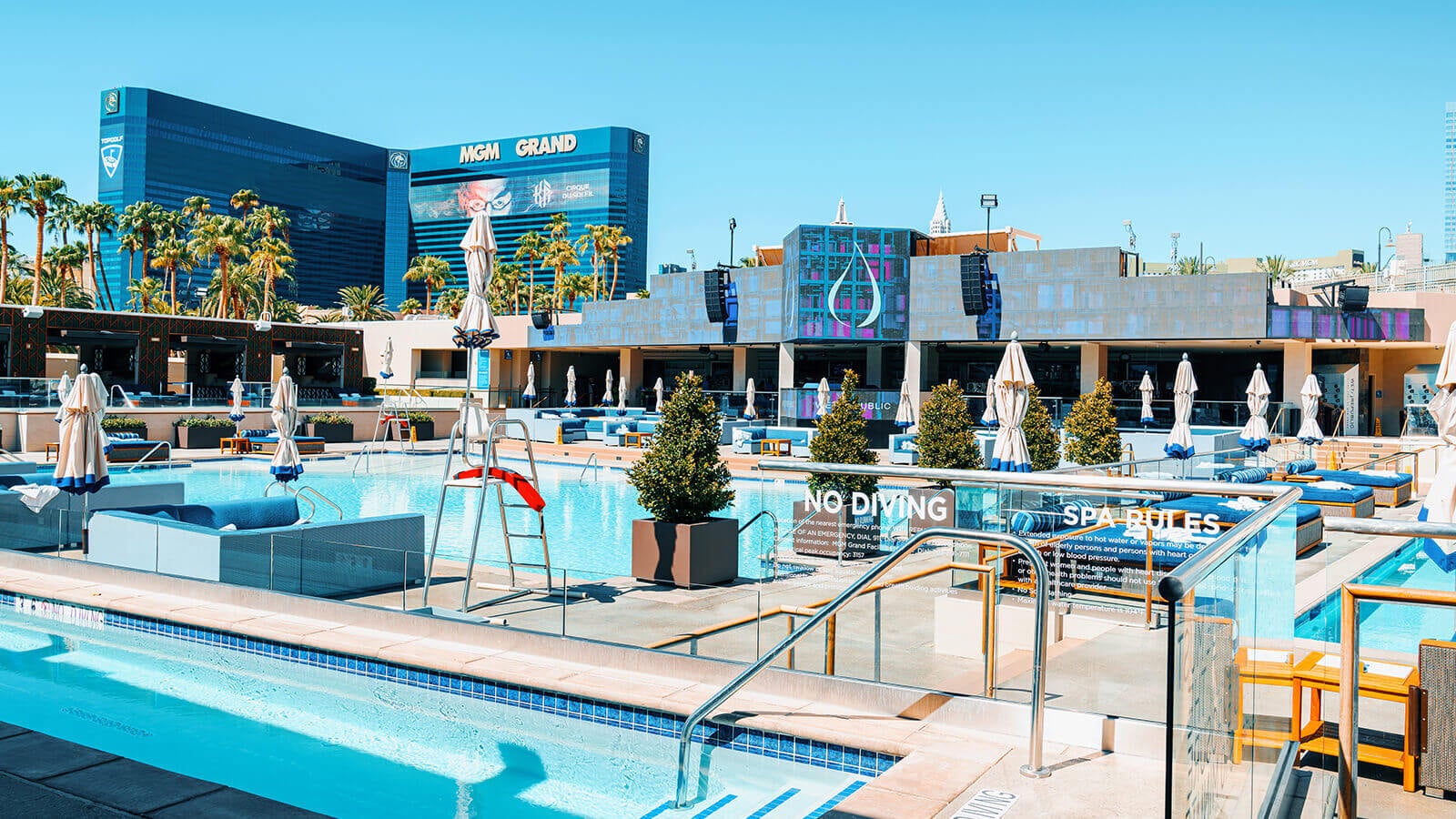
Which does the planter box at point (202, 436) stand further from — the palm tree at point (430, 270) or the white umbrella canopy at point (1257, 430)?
the palm tree at point (430, 270)

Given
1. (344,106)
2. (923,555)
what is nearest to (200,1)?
(923,555)

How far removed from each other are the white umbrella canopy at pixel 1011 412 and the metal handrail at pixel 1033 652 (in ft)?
26.2

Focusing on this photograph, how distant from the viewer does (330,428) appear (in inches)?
1362

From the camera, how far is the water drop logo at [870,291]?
36.3 metres

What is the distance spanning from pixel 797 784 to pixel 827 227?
31043 mm

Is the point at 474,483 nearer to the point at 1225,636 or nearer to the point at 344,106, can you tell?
the point at 1225,636

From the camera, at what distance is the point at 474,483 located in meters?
10.1

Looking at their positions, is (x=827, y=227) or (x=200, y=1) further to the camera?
(x=827, y=227)

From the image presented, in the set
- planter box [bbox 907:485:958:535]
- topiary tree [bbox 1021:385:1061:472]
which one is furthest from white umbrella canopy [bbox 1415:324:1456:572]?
topiary tree [bbox 1021:385:1061:472]

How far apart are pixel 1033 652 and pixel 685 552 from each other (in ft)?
17.4

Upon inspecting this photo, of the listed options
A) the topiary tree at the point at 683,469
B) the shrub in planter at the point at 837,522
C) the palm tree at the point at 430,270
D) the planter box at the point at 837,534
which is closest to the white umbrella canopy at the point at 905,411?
the topiary tree at the point at 683,469

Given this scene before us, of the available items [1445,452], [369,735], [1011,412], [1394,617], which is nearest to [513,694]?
[369,735]

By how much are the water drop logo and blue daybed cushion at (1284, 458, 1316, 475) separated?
1822 cm

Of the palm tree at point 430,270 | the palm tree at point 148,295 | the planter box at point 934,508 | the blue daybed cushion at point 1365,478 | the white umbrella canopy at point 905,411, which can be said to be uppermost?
the palm tree at point 430,270
